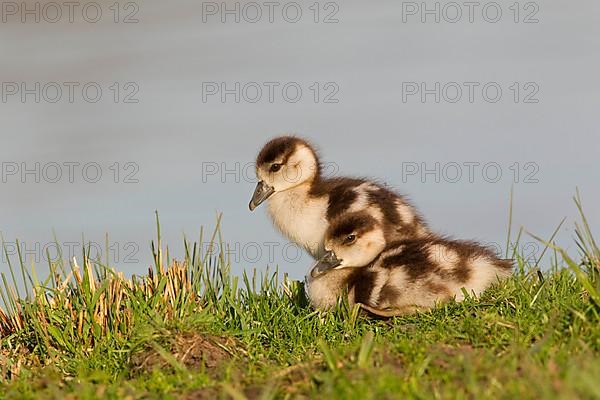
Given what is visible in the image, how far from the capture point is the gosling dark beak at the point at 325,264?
20.2 ft

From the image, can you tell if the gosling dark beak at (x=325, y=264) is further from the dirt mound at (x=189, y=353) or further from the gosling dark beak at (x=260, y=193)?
the dirt mound at (x=189, y=353)

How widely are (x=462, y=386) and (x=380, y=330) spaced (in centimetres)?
197

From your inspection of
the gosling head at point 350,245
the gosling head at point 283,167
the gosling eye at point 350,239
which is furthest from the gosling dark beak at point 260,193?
the gosling eye at point 350,239

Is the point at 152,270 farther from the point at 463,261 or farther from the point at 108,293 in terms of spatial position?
the point at 463,261

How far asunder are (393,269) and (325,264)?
1.47 feet

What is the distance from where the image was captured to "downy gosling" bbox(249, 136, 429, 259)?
21.6ft

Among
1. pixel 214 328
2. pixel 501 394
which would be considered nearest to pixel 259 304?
pixel 214 328

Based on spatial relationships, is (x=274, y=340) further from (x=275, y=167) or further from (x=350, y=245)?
(x=275, y=167)

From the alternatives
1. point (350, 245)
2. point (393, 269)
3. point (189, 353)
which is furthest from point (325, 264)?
point (189, 353)

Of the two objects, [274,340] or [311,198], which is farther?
[311,198]

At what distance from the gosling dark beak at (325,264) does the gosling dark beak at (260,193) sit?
1126mm

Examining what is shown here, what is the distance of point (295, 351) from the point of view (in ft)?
17.1

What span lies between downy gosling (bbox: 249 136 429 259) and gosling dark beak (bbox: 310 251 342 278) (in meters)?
0.39

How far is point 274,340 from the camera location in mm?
5469
